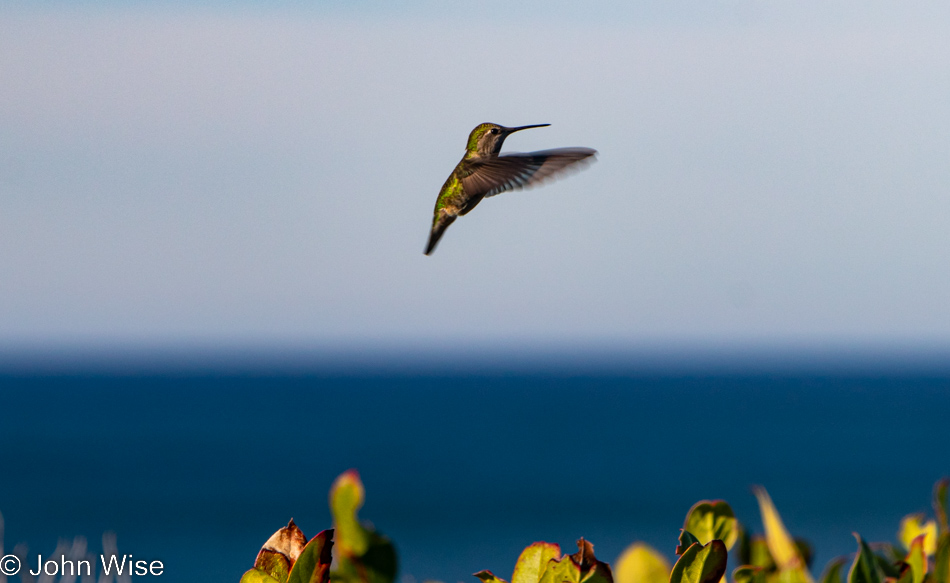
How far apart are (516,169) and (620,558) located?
7.05 ft

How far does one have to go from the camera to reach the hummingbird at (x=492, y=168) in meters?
2.90

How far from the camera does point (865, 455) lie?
9025 cm

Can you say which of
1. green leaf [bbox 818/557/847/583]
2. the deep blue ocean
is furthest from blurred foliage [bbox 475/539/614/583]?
the deep blue ocean

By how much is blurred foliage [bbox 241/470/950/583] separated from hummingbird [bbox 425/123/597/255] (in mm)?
1423

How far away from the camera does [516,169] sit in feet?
9.76

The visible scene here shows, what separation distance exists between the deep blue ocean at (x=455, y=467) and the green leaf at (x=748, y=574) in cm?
3765

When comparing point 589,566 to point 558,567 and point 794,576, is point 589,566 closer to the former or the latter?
point 558,567

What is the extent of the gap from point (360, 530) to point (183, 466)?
297 feet

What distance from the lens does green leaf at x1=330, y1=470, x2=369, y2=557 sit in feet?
3.15

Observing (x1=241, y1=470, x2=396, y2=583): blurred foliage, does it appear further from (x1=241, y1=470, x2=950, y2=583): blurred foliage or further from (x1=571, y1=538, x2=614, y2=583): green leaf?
(x1=571, y1=538, x2=614, y2=583): green leaf

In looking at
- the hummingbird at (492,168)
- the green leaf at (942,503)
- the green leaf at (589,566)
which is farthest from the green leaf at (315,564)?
the hummingbird at (492,168)

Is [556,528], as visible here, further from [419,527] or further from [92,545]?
[92,545]

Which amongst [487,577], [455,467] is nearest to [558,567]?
[487,577]

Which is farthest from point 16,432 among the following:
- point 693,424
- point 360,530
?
point 360,530
